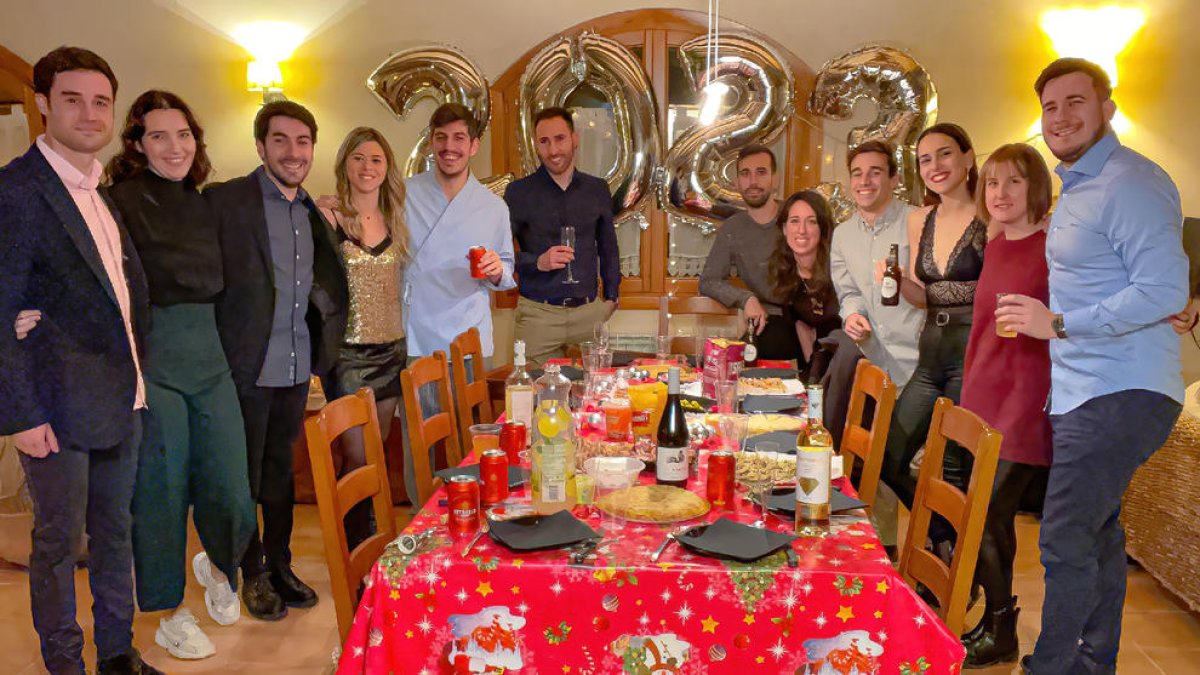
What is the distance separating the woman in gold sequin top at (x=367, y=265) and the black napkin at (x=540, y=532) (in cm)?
156

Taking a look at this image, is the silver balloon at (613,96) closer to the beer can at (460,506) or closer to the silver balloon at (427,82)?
the silver balloon at (427,82)

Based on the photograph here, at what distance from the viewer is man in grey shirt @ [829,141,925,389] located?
318cm

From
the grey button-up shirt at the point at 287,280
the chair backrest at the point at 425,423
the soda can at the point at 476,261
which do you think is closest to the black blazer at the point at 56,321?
the grey button-up shirt at the point at 287,280

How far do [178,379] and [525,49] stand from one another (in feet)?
9.80

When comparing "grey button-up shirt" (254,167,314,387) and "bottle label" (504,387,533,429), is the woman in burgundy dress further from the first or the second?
"grey button-up shirt" (254,167,314,387)

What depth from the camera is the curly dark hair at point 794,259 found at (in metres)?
3.69

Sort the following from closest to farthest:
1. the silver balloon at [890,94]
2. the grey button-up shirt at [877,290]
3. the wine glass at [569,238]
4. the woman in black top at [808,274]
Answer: the grey button-up shirt at [877,290] < the wine glass at [569,238] < the woman in black top at [808,274] < the silver balloon at [890,94]

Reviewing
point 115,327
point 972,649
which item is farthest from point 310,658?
point 972,649

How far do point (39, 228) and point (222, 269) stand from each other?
579 mm

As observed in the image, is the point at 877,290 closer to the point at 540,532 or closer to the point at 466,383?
the point at 466,383

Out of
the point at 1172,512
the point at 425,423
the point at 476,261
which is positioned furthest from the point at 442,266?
the point at 1172,512


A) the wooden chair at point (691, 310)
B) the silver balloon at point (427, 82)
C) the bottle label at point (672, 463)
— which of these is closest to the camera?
the bottle label at point (672, 463)

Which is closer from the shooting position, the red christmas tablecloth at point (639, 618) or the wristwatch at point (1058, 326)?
the red christmas tablecloth at point (639, 618)

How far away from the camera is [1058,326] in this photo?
88.4 inches
